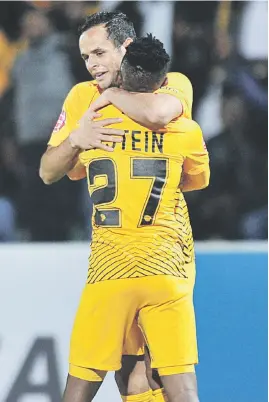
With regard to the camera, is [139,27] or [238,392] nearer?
[238,392]

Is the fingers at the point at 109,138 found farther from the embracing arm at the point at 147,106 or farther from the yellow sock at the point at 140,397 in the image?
the yellow sock at the point at 140,397

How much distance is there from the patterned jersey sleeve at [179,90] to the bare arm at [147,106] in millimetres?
60

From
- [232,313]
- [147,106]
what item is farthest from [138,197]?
[232,313]

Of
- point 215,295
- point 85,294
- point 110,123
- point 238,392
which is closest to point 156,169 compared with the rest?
point 110,123

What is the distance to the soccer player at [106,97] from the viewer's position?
123 inches

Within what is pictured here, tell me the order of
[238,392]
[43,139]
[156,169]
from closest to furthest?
[156,169], [238,392], [43,139]

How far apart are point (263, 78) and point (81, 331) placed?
9.01 ft

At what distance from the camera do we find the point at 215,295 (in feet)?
13.4

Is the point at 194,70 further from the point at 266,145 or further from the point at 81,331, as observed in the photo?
the point at 81,331

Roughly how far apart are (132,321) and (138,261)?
0.76ft


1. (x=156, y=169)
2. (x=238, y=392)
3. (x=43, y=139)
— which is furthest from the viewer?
(x=43, y=139)

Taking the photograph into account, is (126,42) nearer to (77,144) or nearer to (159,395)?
(77,144)

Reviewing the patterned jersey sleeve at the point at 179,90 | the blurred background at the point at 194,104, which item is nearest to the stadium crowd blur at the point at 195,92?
the blurred background at the point at 194,104

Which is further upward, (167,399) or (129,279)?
(129,279)
